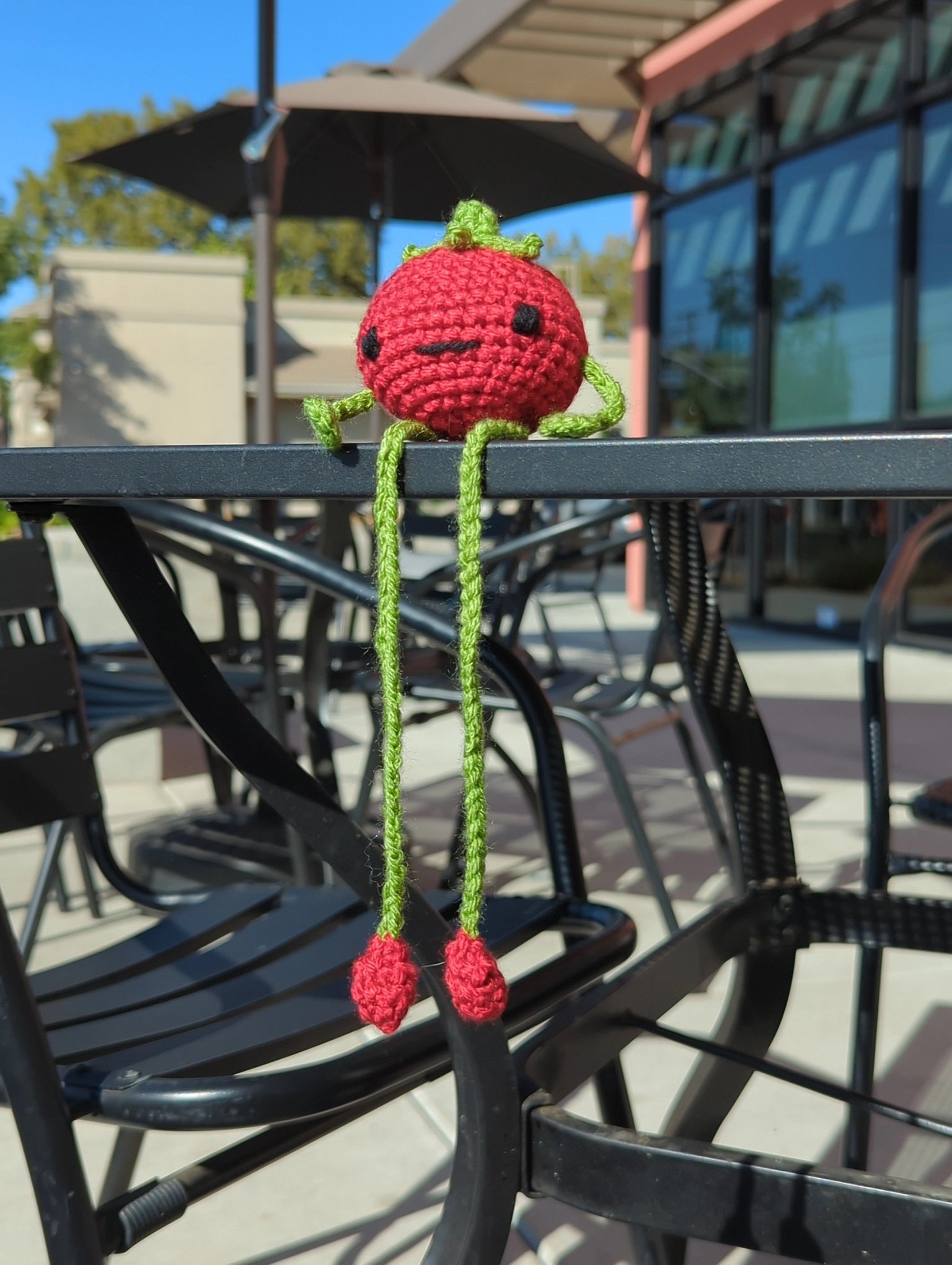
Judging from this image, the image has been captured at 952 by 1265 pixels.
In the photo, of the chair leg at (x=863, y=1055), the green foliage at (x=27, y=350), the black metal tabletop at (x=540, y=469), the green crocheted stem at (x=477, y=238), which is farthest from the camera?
the green foliage at (x=27, y=350)

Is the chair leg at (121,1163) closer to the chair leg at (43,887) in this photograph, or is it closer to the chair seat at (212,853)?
the chair leg at (43,887)

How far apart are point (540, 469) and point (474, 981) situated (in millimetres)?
263

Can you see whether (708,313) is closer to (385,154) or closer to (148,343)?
(385,154)

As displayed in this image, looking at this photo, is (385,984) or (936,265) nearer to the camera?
(385,984)

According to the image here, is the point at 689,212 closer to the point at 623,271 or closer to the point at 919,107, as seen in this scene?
the point at 919,107

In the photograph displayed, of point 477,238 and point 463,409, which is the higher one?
point 477,238

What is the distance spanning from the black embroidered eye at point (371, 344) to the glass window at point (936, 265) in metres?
6.51

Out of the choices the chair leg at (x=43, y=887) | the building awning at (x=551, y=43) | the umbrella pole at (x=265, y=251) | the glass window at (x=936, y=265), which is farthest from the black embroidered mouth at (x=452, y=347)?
the building awning at (x=551, y=43)

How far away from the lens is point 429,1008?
235cm

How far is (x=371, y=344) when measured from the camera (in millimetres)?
771

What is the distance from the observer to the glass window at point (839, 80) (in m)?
7.03

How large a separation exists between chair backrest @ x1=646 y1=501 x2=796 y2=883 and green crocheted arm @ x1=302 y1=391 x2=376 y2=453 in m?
0.49

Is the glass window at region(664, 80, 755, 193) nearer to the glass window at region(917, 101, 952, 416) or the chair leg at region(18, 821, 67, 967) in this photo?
the glass window at region(917, 101, 952, 416)

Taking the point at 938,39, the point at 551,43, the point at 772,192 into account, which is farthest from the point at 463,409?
the point at 551,43
